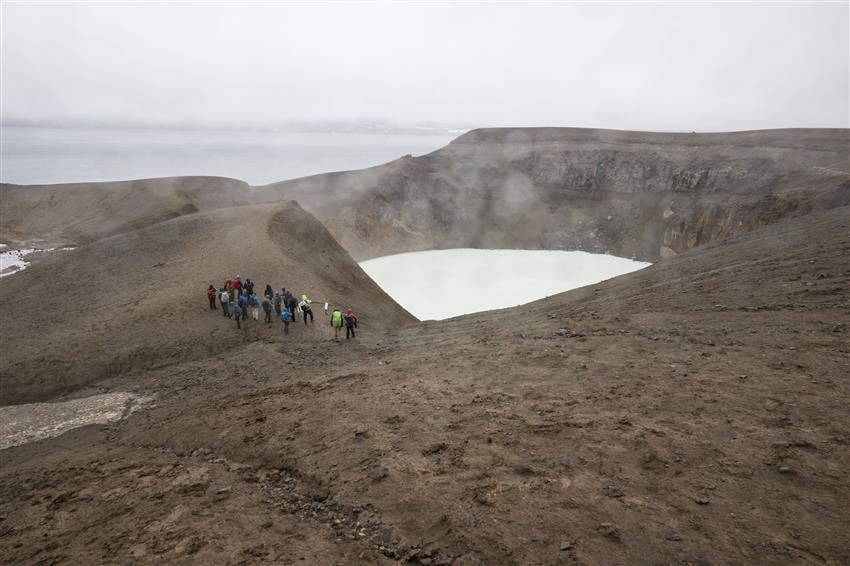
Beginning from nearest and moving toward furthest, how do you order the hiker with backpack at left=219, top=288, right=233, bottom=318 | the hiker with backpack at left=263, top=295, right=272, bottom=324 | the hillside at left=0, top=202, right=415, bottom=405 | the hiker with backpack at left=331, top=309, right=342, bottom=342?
1. the hillside at left=0, top=202, right=415, bottom=405
2. the hiker with backpack at left=331, top=309, right=342, bottom=342
3. the hiker with backpack at left=263, top=295, right=272, bottom=324
4. the hiker with backpack at left=219, top=288, right=233, bottom=318

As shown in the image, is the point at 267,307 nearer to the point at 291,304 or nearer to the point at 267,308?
the point at 267,308

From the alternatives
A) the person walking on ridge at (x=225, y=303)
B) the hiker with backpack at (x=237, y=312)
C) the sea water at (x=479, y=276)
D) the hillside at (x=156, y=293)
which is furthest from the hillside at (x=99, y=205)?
the hiker with backpack at (x=237, y=312)

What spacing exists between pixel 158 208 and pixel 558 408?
37.2 metres

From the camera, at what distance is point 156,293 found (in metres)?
18.0

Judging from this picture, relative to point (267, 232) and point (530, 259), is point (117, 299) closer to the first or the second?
point (267, 232)

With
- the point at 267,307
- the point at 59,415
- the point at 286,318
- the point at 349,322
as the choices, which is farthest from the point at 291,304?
the point at 59,415

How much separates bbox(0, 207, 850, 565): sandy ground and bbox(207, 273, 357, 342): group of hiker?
7.98 feet

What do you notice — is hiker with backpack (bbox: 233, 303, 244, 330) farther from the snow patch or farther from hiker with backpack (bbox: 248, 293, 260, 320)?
the snow patch

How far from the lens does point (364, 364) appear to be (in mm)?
13320

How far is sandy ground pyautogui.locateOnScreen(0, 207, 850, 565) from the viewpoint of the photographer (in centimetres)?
592

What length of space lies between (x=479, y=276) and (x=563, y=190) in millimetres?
21684

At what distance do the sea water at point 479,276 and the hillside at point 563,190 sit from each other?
6137 millimetres

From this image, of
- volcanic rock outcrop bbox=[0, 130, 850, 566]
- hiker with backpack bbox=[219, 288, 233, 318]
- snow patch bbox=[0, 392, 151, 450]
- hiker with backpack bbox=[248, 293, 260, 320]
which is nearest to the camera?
volcanic rock outcrop bbox=[0, 130, 850, 566]

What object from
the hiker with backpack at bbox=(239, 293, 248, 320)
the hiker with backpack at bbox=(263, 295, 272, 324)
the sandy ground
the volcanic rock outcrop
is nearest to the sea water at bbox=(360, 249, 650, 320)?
the volcanic rock outcrop
